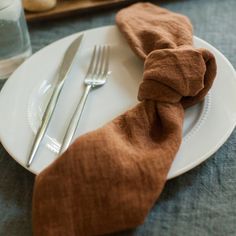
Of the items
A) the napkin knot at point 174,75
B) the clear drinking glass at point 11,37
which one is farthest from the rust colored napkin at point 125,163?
the clear drinking glass at point 11,37

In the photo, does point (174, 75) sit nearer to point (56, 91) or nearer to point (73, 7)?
point (56, 91)

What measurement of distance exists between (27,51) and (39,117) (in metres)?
0.18

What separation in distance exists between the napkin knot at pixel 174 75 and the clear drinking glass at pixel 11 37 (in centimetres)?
24

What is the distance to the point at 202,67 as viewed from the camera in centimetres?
53

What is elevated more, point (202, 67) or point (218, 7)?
point (202, 67)

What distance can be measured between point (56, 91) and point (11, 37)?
5.3 inches

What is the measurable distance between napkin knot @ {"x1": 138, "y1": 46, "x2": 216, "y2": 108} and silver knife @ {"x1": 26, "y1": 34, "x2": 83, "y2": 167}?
0.11 m

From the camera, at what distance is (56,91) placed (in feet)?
1.99

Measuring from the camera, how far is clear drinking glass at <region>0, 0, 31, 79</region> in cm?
67

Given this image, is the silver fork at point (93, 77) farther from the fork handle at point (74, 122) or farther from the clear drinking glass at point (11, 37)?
the clear drinking glass at point (11, 37)

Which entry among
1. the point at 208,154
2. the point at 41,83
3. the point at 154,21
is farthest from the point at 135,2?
the point at 208,154

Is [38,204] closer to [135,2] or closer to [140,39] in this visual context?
[140,39]

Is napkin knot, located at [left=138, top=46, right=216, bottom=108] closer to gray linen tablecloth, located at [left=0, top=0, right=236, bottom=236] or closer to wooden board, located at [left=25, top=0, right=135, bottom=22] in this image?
gray linen tablecloth, located at [left=0, top=0, right=236, bottom=236]

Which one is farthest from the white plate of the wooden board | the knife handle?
the wooden board
